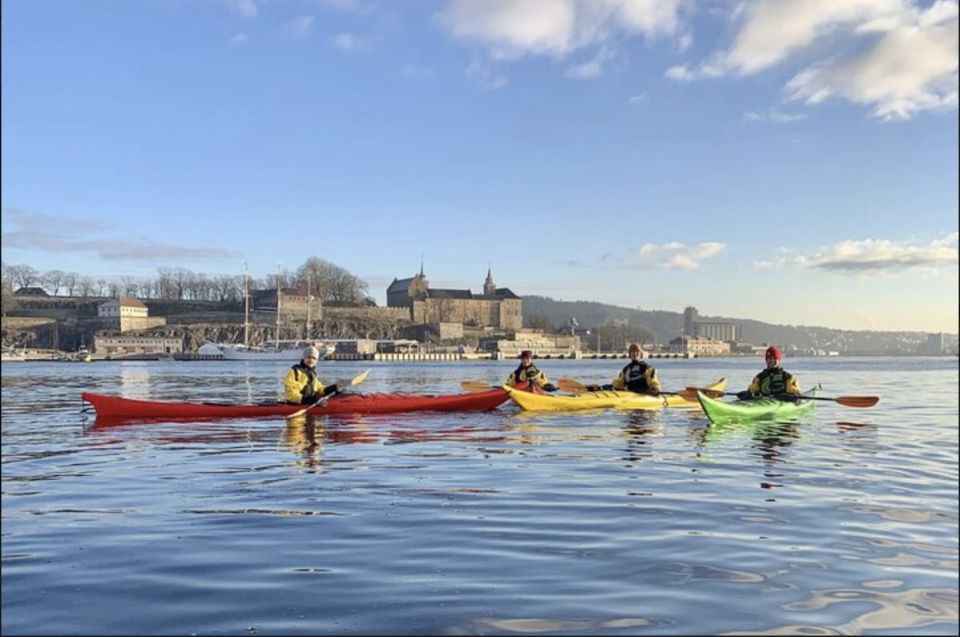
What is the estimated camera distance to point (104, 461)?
35.9 ft

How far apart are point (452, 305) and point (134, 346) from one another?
7779cm

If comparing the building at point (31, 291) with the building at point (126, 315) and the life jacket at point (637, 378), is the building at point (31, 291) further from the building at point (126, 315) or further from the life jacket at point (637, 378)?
the life jacket at point (637, 378)

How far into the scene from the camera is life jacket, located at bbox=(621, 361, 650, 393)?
18.9m

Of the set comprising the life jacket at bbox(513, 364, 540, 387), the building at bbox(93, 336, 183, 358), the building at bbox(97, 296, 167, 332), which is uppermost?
the building at bbox(97, 296, 167, 332)

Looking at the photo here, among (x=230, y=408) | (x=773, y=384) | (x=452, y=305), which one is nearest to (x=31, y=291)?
(x=452, y=305)

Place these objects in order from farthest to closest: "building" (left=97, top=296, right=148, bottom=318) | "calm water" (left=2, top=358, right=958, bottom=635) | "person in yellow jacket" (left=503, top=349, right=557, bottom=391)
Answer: "building" (left=97, top=296, right=148, bottom=318)
"person in yellow jacket" (left=503, top=349, right=557, bottom=391)
"calm water" (left=2, top=358, right=958, bottom=635)

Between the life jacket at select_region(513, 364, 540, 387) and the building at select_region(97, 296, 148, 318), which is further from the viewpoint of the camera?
the building at select_region(97, 296, 148, 318)

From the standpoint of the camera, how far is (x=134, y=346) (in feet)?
445

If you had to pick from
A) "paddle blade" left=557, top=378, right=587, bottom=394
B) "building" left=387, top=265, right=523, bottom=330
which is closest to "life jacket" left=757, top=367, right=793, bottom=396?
"paddle blade" left=557, top=378, right=587, bottom=394

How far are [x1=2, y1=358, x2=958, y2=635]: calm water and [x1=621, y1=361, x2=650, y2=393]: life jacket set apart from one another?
6.15 meters

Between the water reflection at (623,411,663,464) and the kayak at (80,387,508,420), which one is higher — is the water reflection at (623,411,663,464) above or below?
below

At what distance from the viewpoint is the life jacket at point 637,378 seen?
18.9 meters

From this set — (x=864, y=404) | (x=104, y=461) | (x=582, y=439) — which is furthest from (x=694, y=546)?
(x=864, y=404)

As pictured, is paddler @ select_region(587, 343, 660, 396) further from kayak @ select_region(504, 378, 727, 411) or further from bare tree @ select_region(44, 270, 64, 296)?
bare tree @ select_region(44, 270, 64, 296)
